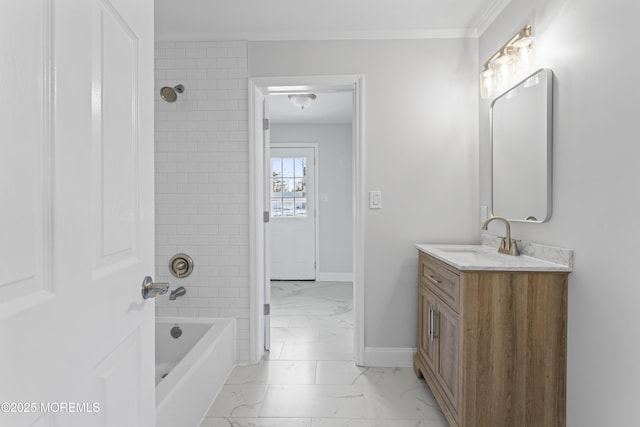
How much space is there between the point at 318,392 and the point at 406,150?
1.73m

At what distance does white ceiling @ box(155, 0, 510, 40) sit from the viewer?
2.34 m

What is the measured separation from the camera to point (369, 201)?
2.71 metres

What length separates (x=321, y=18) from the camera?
8.23ft

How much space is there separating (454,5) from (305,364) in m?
2.62

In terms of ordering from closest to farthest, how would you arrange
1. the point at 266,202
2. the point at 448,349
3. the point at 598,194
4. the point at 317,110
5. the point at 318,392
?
the point at 598,194 → the point at 448,349 → the point at 318,392 → the point at 266,202 → the point at 317,110

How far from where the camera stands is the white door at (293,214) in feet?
18.7

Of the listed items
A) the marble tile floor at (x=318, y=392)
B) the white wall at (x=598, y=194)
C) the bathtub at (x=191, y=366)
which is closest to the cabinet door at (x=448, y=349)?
the marble tile floor at (x=318, y=392)

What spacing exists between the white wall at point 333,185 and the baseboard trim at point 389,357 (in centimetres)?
295

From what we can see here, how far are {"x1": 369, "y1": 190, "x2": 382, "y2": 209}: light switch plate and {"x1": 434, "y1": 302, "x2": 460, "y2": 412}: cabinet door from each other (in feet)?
2.85

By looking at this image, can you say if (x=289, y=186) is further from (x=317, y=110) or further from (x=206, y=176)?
(x=206, y=176)
